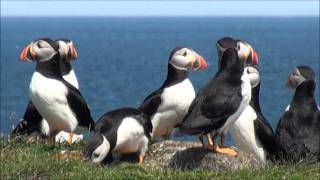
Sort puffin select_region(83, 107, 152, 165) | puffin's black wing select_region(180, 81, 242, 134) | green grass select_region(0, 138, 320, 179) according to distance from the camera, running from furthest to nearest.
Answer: puffin select_region(83, 107, 152, 165), puffin's black wing select_region(180, 81, 242, 134), green grass select_region(0, 138, 320, 179)

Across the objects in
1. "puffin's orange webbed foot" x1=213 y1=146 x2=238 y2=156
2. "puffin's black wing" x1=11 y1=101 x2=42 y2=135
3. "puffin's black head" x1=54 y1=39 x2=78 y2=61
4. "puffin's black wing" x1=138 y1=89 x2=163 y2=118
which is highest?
"puffin's black head" x1=54 y1=39 x2=78 y2=61

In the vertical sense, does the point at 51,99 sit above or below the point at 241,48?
below

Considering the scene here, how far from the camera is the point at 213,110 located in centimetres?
1106

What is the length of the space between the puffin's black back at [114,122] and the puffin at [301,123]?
1791mm

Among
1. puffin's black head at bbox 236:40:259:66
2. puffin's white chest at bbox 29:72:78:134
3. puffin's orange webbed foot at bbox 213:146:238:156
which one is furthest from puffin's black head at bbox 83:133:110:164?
puffin's black head at bbox 236:40:259:66

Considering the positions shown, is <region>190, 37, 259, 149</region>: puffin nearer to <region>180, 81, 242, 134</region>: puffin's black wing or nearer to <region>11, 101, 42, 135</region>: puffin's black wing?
<region>180, 81, 242, 134</region>: puffin's black wing

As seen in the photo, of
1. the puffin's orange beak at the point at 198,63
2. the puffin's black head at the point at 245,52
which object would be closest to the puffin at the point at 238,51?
the puffin's black head at the point at 245,52

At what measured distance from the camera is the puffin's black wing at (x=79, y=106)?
12.7m

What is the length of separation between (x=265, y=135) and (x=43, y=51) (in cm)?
324

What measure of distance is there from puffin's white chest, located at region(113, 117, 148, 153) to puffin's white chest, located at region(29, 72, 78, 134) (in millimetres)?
1316

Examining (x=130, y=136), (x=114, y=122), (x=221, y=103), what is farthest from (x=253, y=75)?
(x=114, y=122)

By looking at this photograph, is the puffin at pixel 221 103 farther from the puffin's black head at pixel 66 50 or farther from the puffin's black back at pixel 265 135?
the puffin's black head at pixel 66 50

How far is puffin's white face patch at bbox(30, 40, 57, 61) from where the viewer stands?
12.6m

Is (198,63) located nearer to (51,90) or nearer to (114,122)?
(114,122)
